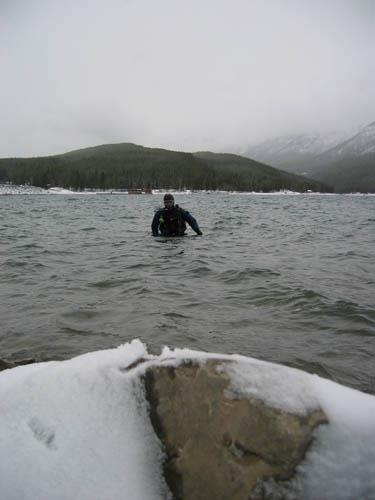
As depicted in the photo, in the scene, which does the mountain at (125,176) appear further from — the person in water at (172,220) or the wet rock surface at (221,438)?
the wet rock surface at (221,438)

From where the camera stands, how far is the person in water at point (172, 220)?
12547 mm

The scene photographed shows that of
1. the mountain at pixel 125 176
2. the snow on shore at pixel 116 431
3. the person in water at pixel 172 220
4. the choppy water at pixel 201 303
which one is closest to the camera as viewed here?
the snow on shore at pixel 116 431

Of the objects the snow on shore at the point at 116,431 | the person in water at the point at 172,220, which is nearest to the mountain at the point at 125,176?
the person in water at the point at 172,220

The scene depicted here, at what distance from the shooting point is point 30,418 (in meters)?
1.69

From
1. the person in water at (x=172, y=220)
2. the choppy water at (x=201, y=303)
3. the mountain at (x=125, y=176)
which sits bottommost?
the choppy water at (x=201, y=303)

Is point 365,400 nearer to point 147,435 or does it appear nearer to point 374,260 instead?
point 147,435

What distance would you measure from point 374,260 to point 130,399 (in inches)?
355

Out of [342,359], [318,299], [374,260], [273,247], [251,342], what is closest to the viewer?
[342,359]

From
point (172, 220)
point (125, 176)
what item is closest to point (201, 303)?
point (172, 220)

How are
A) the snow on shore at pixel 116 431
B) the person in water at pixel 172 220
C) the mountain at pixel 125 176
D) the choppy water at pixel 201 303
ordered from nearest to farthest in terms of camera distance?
the snow on shore at pixel 116 431, the choppy water at pixel 201 303, the person in water at pixel 172 220, the mountain at pixel 125 176

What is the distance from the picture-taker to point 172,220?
12.8 m

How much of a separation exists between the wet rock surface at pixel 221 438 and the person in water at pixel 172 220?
1068 centimetres

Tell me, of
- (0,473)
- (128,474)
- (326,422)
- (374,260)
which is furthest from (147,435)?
(374,260)

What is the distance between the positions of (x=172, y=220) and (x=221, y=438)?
1133 centimetres
